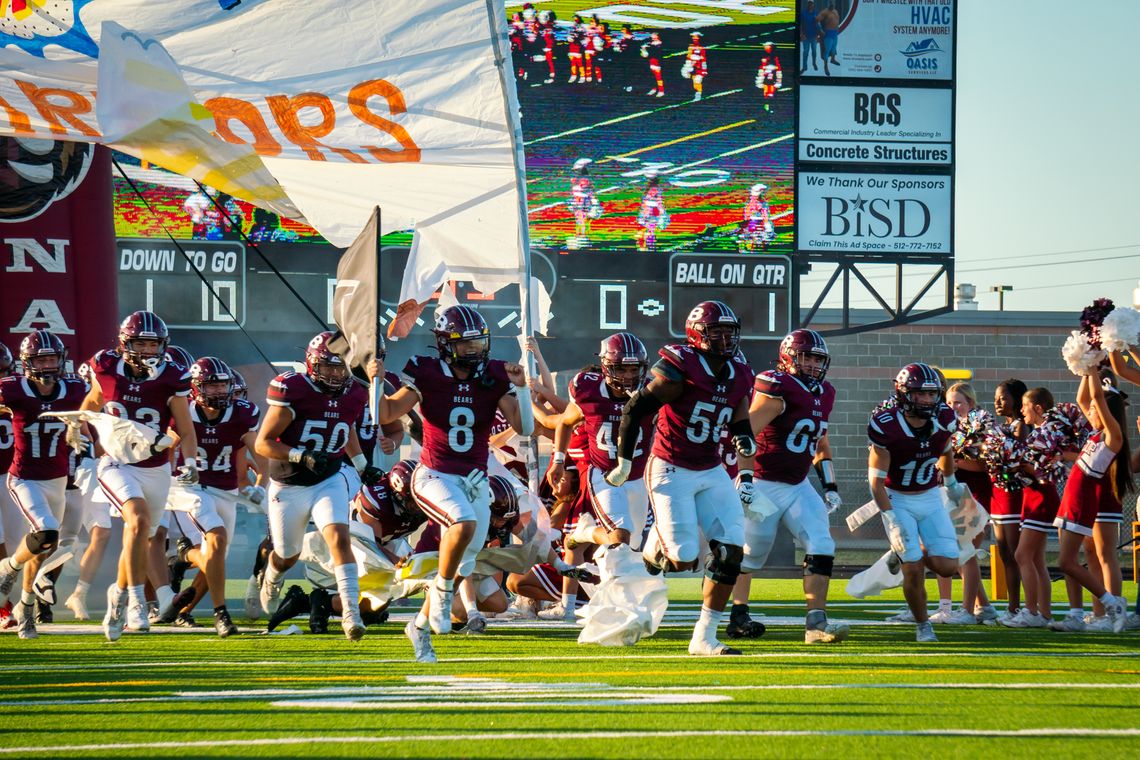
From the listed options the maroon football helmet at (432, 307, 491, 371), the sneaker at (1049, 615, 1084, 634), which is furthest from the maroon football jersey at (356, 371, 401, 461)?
the sneaker at (1049, 615, 1084, 634)

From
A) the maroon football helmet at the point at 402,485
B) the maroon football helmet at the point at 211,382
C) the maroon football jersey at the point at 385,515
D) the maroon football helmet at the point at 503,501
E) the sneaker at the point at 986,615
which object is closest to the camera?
the maroon football helmet at the point at 402,485

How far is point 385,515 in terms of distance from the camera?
945 centimetres

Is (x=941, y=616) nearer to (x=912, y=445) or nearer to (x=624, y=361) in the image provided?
(x=912, y=445)

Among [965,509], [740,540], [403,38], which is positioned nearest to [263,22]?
[403,38]

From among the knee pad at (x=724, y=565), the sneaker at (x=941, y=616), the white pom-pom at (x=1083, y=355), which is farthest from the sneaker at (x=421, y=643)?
the sneaker at (x=941, y=616)

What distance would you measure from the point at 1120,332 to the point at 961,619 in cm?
263

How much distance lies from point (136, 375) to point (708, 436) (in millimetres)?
3857

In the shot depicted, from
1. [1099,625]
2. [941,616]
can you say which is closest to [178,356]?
[941,616]

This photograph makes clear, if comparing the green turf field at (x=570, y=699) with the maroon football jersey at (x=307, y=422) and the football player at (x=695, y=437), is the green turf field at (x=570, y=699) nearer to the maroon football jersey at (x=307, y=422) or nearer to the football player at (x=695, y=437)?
the football player at (x=695, y=437)

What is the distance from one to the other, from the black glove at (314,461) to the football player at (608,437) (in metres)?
1.90

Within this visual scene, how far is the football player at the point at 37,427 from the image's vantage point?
9698 mm

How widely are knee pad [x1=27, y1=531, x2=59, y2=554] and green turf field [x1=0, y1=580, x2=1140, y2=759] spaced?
0.94 m

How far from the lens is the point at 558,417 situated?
1007 centimetres

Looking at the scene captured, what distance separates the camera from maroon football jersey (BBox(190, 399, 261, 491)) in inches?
399
